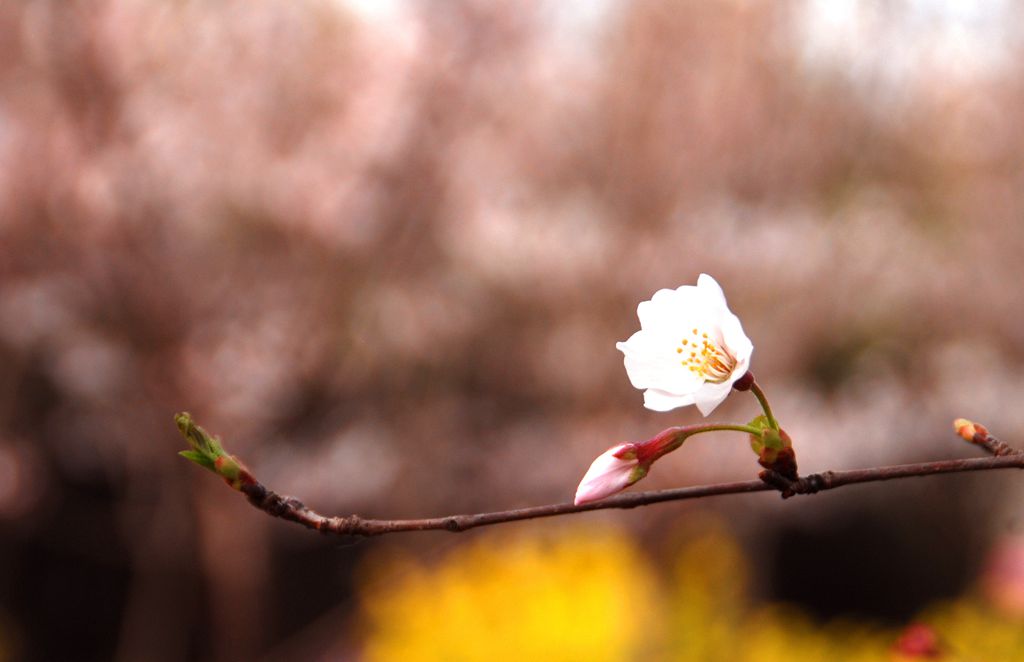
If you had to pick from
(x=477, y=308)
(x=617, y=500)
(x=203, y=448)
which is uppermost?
(x=477, y=308)

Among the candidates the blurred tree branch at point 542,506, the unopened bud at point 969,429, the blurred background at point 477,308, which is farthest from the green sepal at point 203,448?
the blurred background at point 477,308

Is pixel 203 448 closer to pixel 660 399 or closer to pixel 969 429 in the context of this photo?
pixel 660 399

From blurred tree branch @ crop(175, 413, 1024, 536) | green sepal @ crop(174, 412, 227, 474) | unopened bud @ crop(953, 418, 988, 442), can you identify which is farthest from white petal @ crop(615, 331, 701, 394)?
green sepal @ crop(174, 412, 227, 474)

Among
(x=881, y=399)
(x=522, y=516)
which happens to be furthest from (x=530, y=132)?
(x=522, y=516)

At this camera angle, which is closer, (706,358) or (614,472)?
(614,472)

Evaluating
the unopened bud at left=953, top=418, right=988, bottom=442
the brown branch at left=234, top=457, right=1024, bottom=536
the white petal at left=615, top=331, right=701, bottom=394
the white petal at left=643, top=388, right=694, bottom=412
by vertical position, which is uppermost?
the white petal at left=615, top=331, right=701, bottom=394

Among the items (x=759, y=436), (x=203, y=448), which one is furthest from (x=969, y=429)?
(x=203, y=448)

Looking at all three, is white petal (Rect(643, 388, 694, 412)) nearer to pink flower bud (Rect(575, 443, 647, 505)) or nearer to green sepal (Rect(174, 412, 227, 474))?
pink flower bud (Rect(575, 443, 647, 505))

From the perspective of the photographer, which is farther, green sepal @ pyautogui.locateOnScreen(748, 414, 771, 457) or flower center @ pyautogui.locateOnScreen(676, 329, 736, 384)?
flower center @ pyautogui.locateOnScreen(676, 329, 736, 384)

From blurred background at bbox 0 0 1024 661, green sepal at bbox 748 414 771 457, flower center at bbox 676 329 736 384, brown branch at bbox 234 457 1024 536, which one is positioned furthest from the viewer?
blurred background at bbox 0 0 1024 661
